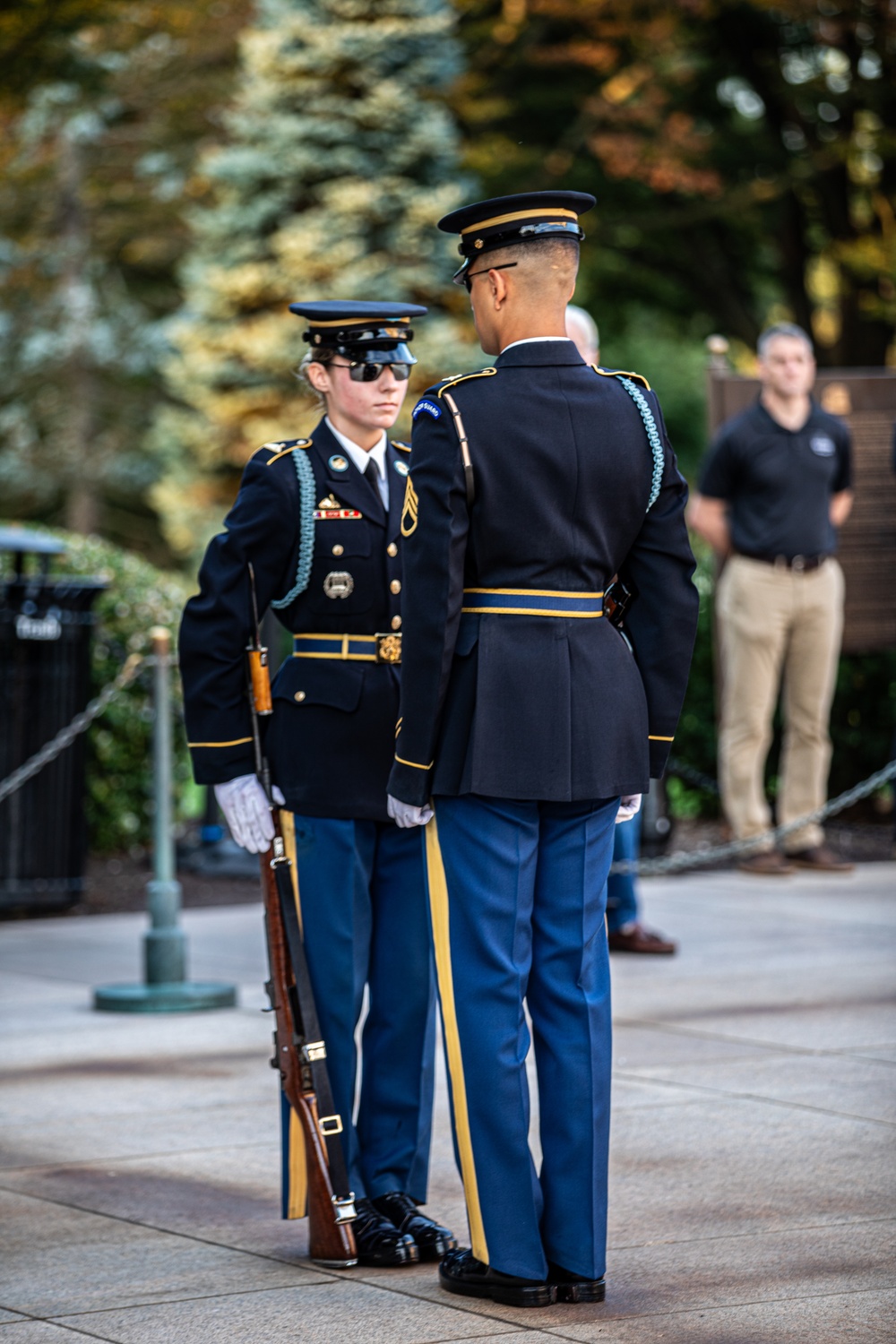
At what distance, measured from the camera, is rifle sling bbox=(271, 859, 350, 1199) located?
13.5 feet

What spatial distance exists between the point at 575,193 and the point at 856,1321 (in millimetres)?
2194

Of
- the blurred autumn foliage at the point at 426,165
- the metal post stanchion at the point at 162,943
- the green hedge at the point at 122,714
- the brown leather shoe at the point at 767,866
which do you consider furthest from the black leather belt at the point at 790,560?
the blurred autumn foliage at the point at 426,165

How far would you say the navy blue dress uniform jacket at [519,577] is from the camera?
3805 mm

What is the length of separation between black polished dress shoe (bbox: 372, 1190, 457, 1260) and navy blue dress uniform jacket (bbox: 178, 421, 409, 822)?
31.6 inches

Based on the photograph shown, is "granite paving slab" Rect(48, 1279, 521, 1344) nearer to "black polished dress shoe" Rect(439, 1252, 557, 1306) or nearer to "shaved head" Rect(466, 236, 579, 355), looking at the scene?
"black polished dress shoe" Rect(439, 1252, 557, 1306)

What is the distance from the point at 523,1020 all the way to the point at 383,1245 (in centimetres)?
64

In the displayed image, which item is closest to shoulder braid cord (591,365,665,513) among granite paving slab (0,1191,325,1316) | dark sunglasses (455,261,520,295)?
dark sunglasses (455,261,520,295)

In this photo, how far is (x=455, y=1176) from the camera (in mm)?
4891

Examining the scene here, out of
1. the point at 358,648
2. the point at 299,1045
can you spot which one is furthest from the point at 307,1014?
the point at 358,648

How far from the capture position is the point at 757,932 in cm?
830

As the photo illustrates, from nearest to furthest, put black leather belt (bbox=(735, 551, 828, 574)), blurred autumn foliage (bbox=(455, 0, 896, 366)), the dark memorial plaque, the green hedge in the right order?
black leather belt (bbox=(735, 551, 828, 574)) → the green hedge → the dark memorial plaque → blurred autumn foliage (bbox=(455, 0, 896, 366))

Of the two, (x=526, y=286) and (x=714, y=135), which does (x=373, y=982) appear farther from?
(x=714, y=135)

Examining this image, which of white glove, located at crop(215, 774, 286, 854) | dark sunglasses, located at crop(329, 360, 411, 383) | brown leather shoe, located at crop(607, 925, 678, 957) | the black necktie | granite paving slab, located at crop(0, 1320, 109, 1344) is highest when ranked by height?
dark sunglasses, located at crop(329, 360, 411, 383)

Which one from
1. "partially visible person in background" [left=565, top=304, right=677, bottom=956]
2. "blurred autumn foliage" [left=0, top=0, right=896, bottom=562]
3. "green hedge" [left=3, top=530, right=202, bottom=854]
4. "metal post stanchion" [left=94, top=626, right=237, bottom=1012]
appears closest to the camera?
"metal post stanchion" [left=94, top=626, right=237, bottom=1012]
